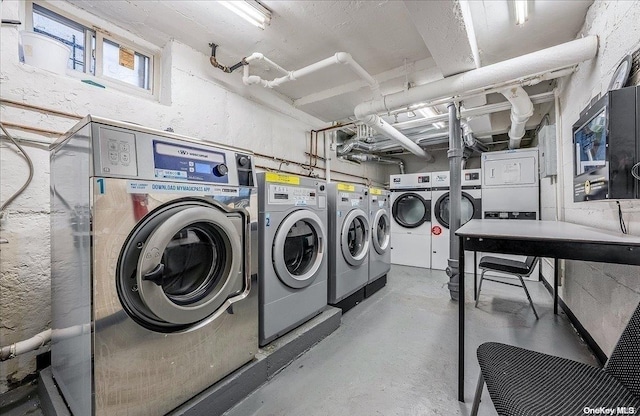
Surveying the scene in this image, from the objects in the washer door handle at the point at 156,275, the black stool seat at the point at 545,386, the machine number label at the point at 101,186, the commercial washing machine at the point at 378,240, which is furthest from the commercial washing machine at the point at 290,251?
the black stool seat at the point at 545,386

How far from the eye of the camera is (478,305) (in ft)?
8.87

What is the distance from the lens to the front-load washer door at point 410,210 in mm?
4359

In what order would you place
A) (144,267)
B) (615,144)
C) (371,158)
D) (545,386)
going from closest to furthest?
(545,386) < (144,267) < (615,144) < (371,158)

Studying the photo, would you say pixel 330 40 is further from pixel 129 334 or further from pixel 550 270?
pixel 550 270

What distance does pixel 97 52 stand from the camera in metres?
Result: 1.94

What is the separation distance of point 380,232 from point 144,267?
105 inches

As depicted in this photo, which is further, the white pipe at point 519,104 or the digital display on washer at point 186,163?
the white pipe at point 519,104

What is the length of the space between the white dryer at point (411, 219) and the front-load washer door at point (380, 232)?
135 cm

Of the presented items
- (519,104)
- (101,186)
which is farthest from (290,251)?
(519,104)

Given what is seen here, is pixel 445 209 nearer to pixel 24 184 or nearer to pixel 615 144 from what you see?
pixel 615 144

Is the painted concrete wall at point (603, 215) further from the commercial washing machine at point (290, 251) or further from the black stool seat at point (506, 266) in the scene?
the commercial washing machine at point (290, 251)

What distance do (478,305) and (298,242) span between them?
213 cm

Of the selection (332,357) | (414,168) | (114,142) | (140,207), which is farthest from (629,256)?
(414,168)

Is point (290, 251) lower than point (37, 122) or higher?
lower
